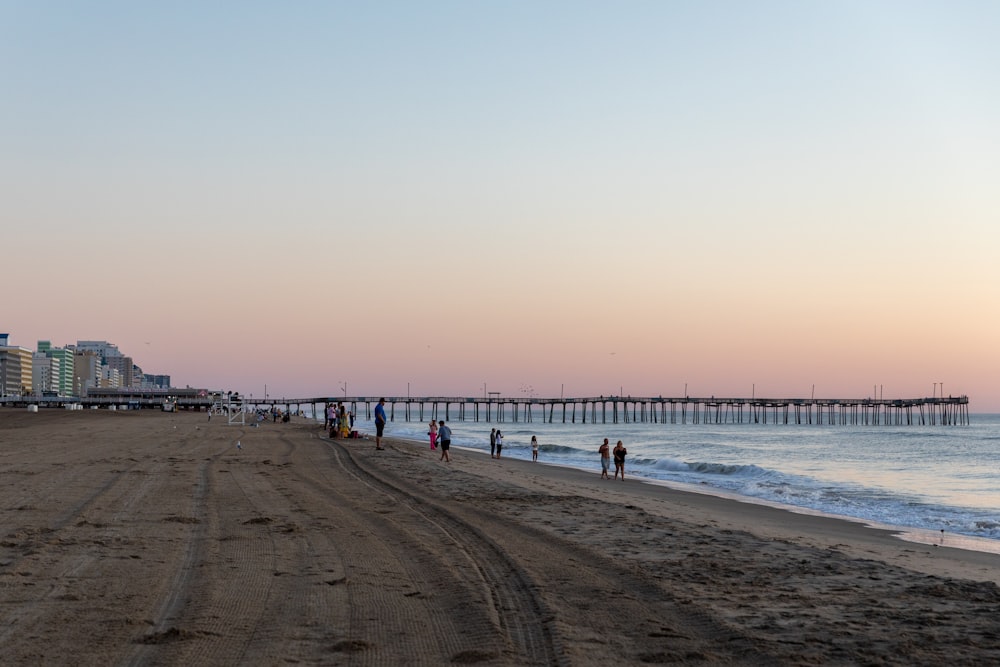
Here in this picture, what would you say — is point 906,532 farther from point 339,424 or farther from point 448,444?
point 339,424

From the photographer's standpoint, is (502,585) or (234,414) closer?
(502,585)

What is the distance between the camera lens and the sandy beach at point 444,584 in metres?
5.73

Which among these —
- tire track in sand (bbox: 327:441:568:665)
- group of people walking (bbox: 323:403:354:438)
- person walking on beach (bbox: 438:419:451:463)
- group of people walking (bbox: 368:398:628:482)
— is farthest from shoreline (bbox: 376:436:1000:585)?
group of people walking (bbox: 323:403:354:438)

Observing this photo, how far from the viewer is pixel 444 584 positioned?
7.62 m

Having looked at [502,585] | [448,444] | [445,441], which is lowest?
[448,444]

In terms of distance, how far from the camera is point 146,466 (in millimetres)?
18922

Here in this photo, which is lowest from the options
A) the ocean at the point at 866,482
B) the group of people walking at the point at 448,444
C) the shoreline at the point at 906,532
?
the ocean at the point at 866,482

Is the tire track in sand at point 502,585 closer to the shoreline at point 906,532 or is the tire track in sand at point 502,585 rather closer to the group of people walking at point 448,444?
the shoreline at point 906,532

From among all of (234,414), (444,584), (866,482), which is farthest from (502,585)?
(234,414)

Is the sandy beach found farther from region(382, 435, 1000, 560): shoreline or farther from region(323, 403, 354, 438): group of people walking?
region(323, 403, 354, 438): group of people walking

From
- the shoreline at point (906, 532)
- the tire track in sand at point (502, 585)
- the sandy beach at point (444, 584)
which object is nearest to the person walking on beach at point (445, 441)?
the shoreline at point (906, 532)

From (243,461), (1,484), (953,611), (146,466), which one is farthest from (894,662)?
(243,461)

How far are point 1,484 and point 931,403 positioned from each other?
15284 centimetres

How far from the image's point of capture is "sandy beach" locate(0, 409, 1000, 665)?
225 inches
